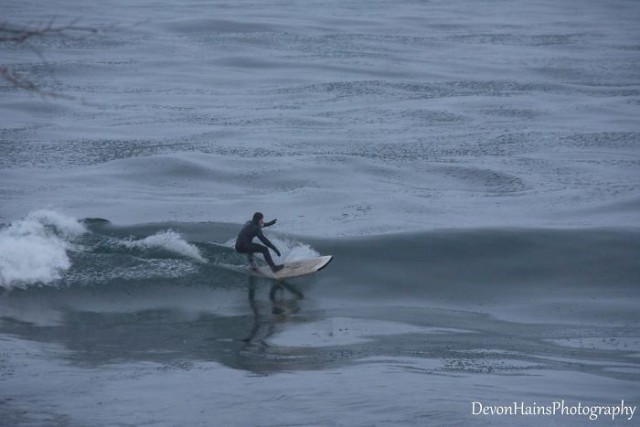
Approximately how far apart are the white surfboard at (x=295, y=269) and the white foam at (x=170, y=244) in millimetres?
1667

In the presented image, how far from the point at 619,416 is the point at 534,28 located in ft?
177

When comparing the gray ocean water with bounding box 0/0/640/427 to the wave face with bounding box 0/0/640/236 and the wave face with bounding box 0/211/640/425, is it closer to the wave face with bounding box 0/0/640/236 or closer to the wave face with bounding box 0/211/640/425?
the wave face with bounding box 0/211/640/425

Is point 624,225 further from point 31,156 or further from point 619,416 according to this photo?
point 31,156

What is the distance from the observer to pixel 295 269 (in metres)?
20.1

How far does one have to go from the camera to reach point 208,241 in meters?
22.3

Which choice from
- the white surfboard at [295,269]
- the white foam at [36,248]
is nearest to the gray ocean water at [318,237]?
the white foam at [36,248]

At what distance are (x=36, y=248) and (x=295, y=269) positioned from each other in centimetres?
558

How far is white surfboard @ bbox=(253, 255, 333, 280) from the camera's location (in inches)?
787

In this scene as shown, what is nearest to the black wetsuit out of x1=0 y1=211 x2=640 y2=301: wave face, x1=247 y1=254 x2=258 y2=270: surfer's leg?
x1=247 y1=254 x2=258 y2=270: surfer's leg

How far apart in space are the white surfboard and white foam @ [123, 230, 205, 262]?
167cm

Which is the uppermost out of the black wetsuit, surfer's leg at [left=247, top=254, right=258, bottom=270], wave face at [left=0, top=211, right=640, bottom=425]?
the black wetsuit

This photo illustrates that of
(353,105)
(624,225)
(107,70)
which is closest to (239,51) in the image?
(107,70)

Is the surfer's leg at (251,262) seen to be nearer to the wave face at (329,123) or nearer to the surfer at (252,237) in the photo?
the surfer at (252,237)

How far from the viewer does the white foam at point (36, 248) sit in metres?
19.4
